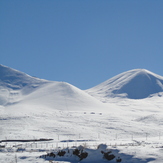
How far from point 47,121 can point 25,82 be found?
182 feet

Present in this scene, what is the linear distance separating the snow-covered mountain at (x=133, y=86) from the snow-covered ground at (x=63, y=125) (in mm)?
50257

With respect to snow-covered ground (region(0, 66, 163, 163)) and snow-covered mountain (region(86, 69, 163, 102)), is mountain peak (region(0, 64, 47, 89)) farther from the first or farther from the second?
snow-covered mountain (region(86, 69, 163, 102))

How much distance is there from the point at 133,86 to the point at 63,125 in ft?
361

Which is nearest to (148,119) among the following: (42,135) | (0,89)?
(42,135)

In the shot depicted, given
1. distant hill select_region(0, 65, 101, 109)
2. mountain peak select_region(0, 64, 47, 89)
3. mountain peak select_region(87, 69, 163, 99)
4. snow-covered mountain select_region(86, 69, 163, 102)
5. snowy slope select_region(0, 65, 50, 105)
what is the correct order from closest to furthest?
distant hill select_region(0, 65, 101, 109) → snowy slope select_region(0, 65, 50, 105) → mountain peak select_region(0, 64, 47, 89) → snow-covered mountain select_region(86, 69, 163, 102) → mountain peak select_region(87, 69, 163, 99)

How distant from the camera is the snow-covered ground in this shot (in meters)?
20.0

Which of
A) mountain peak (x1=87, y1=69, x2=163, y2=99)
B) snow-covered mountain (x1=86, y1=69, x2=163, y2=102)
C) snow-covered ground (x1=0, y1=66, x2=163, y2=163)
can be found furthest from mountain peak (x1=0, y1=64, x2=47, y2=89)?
mountain peak (x1=87, y1=69, x2=163, y2=99)

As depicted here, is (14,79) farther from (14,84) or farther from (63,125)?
(63,125)

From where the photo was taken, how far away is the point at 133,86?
155 m

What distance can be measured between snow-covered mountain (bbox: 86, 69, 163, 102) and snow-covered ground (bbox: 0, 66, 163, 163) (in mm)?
50257

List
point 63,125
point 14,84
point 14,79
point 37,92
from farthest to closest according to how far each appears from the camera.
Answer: point 14,79
point 14,84
point 37,92
point 63,125

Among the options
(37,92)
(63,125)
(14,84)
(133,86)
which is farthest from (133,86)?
(63,125)

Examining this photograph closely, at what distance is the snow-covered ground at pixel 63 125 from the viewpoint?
65.5 feet

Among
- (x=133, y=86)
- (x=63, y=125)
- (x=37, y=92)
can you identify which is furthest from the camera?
(x=133, y=86)
